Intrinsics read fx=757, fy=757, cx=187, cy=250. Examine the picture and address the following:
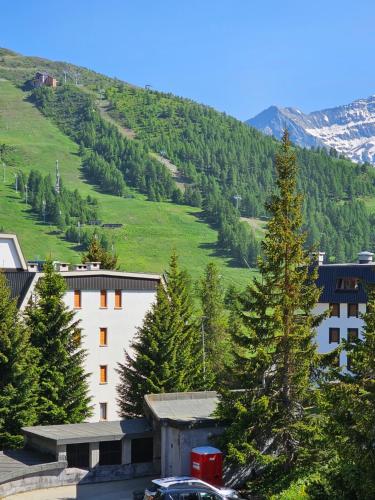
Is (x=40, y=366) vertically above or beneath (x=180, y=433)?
above

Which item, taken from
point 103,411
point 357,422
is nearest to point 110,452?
point 357,422

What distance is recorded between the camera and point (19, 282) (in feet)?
209

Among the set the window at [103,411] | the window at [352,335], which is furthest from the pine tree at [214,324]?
the window at [103,411]

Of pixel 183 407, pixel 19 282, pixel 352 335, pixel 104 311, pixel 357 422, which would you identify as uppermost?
pixel 352 335

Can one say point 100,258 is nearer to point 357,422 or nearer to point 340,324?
point 340,324

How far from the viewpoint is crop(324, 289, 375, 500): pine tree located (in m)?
27.8

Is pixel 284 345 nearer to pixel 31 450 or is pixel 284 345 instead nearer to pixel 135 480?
pixel 135 480

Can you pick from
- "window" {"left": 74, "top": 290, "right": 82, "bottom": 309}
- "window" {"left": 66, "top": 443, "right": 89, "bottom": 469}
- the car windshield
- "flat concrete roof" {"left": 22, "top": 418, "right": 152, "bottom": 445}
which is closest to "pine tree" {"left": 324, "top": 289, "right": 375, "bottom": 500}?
the car windshield

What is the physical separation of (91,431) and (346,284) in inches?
1834

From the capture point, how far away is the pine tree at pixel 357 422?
2778 cm

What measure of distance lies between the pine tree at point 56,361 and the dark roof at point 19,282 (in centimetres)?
1061

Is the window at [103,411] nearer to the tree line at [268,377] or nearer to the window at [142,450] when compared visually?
the tree line at [268,377]

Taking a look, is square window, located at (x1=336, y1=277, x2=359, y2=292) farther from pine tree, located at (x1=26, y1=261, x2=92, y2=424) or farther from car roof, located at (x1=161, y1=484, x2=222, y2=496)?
car roof, located at (x1=161, y1=484, x2=222, y2=496)

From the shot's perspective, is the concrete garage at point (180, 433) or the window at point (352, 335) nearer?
the window at point (352, 335)
